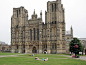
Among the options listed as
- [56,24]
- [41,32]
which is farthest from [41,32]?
[56,24]

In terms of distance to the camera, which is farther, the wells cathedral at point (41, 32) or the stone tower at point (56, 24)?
the wells cathedral at point (41, 32)

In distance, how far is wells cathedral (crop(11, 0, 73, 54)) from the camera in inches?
2564

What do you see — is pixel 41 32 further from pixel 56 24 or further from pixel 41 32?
pixel 56 24

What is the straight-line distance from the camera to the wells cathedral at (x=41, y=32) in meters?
65.1

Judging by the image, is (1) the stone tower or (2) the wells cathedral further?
(2) the wells cathedral

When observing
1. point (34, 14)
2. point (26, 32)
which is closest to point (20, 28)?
point (26, 32)

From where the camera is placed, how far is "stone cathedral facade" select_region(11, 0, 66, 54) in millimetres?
65125

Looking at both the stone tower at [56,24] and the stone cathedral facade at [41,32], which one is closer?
the stone tower at [56,24]

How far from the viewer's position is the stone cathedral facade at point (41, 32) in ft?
214

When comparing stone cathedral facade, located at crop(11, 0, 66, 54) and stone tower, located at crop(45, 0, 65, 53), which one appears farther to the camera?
stone cathedral facade, located at crop(11, 0, 66, 54)

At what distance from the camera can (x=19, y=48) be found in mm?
72625

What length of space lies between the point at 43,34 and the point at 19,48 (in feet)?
52.4

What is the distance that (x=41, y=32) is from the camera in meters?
67.6

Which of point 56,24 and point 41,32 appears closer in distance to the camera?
point 56,24
